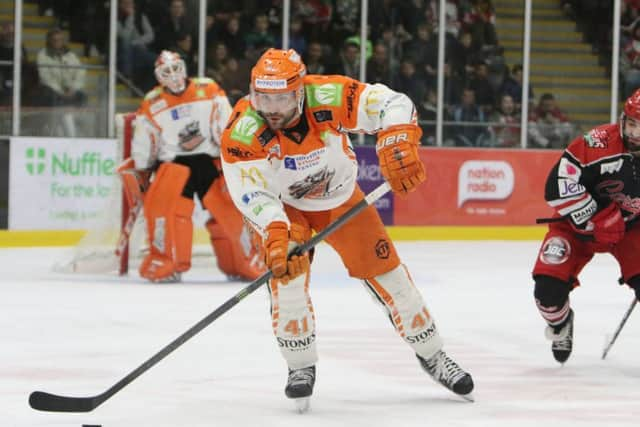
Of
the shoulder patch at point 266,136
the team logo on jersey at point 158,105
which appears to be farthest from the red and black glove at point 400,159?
the team logo on jersey at point 158,105

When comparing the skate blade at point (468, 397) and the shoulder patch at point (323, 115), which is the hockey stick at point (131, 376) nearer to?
the shoulder patch at point (323, 115)

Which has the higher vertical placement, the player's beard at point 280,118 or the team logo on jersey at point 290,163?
the player's beard at point 280,118

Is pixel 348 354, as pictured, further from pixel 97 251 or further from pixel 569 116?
pixel 569 116

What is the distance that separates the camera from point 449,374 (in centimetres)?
406

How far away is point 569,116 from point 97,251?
5898 mm

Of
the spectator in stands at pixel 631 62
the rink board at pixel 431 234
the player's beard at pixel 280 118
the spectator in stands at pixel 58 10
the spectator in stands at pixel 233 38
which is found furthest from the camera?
the spectator in stands at pixel 631 62

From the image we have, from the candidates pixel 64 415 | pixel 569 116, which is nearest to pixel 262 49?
pixel 569 116

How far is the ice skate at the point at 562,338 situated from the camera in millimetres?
4742

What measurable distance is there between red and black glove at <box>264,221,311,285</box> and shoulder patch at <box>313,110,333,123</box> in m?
0.37

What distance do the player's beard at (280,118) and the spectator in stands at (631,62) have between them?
9194mm

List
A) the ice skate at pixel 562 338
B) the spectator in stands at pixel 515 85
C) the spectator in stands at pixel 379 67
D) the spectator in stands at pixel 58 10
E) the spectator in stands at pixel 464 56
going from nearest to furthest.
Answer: the ice skate at pixel 562 338
the spectator in stands at pixel 58 10
the spectator in stands at pixel 379 67
the spectator in stands at pixel 464 56
the spectator in stands at pixel 515 85

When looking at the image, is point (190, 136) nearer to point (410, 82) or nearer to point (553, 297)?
point (553, 297)

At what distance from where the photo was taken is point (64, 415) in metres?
3.82

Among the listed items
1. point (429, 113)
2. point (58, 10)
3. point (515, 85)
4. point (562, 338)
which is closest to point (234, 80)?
point (58, 10)
